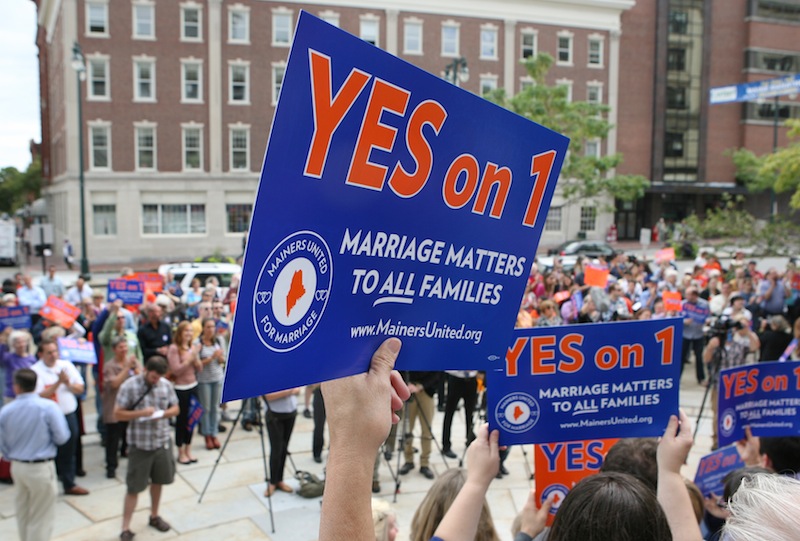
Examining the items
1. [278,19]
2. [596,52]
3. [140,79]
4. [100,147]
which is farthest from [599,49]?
[100,147]

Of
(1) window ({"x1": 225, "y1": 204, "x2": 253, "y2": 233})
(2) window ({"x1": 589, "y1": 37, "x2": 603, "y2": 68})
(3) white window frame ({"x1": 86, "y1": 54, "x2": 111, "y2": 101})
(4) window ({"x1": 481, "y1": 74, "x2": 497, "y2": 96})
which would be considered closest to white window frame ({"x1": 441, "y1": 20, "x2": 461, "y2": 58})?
(4) window ({"x1": 481, "y1": 74, "x2": 497, "y2": 96})

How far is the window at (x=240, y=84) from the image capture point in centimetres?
3881

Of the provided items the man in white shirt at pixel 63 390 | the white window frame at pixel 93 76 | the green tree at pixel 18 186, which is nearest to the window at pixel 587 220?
the white window frame at pixel 93 76

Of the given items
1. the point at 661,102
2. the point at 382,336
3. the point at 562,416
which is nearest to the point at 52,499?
the point at 562,416

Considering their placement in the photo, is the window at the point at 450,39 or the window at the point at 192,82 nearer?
the window at the point at 192,82

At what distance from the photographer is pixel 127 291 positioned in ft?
39.6

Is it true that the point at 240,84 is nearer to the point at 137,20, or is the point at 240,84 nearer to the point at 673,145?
the point at 137,20

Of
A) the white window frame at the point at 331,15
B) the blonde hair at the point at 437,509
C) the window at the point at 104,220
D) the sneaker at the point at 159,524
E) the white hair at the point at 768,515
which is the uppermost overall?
the white window frame at the point at 331,15

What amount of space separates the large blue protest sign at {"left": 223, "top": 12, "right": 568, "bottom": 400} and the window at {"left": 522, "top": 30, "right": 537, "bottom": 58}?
44.6 metres

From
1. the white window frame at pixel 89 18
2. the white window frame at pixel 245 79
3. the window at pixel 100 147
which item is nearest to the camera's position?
the white window frame at pixel 89 18

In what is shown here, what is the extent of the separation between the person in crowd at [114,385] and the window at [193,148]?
107 feet

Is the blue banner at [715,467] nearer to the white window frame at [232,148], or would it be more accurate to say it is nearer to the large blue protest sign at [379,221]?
the large blue protest sign at [379,221]

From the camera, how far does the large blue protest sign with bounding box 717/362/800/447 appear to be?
4762mm

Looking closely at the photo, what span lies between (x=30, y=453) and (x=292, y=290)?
17.9ft
